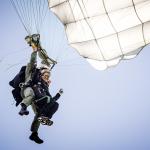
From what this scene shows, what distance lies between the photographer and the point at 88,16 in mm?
9758

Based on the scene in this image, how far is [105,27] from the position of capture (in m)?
9.69

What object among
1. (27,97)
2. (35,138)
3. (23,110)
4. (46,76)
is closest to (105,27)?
(46,76)

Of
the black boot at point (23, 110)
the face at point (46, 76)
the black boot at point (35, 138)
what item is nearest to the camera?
the black boot at point (23, 110)

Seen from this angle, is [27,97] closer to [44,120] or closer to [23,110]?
[23,110]

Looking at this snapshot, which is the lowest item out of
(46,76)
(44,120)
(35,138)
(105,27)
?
(35,138)

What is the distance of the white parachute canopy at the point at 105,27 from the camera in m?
9.31

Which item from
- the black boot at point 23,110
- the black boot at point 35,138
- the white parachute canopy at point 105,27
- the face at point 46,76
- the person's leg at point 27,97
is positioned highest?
the white parachute canopy at point 105,27

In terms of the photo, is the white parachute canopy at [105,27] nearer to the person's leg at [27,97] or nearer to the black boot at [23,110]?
the person's leg at [27,97]

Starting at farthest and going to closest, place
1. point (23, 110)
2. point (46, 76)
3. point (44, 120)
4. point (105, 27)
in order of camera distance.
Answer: point (105, 27) < point (46, 76) < point (44, 120) < point (23, 110)

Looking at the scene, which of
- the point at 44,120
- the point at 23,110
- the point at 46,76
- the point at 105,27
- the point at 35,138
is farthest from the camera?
the point at 105,27

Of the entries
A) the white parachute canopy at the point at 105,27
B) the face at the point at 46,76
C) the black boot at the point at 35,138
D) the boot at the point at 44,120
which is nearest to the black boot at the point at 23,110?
the boot at the point at 44,120

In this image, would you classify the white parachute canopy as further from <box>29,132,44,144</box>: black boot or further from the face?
<box>29,132,44,144</box>: black boot

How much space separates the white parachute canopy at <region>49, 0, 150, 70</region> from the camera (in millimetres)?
9312

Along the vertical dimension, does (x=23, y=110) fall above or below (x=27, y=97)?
below
